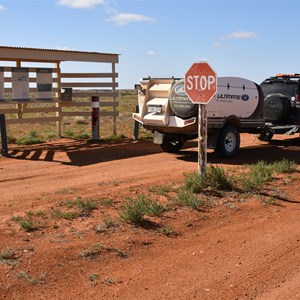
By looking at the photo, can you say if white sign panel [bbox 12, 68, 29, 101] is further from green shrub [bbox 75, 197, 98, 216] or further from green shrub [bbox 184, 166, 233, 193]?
green shrub [bbox 75, 197, 98, 216]

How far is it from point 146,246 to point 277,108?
984cm

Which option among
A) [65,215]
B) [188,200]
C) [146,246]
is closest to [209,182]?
[188,200]

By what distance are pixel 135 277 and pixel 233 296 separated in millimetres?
1041

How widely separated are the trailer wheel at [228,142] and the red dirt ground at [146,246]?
2.47 metres

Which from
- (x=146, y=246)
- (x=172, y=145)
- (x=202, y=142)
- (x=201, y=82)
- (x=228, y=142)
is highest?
(x=201, y=82)

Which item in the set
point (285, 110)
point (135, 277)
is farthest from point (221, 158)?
point (135, 277)

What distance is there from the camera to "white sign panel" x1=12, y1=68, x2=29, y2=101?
14.7m

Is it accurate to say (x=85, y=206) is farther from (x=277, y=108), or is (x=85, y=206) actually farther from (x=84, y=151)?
(x=277, y=108)

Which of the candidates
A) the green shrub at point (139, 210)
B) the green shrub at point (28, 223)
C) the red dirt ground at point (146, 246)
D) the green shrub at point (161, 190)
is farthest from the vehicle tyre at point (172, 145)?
the green shrub at point (28, 223)

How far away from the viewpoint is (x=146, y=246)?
6188mm

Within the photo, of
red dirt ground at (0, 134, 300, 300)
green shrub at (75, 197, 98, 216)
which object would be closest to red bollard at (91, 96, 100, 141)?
red dirt ground at (0, 134, 300, 300)

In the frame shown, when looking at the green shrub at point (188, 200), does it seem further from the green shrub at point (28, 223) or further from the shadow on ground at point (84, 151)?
the shadow on ground at point (84, 151)

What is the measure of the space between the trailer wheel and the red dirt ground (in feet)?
8.09

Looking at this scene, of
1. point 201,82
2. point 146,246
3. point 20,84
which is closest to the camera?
point 146,246
